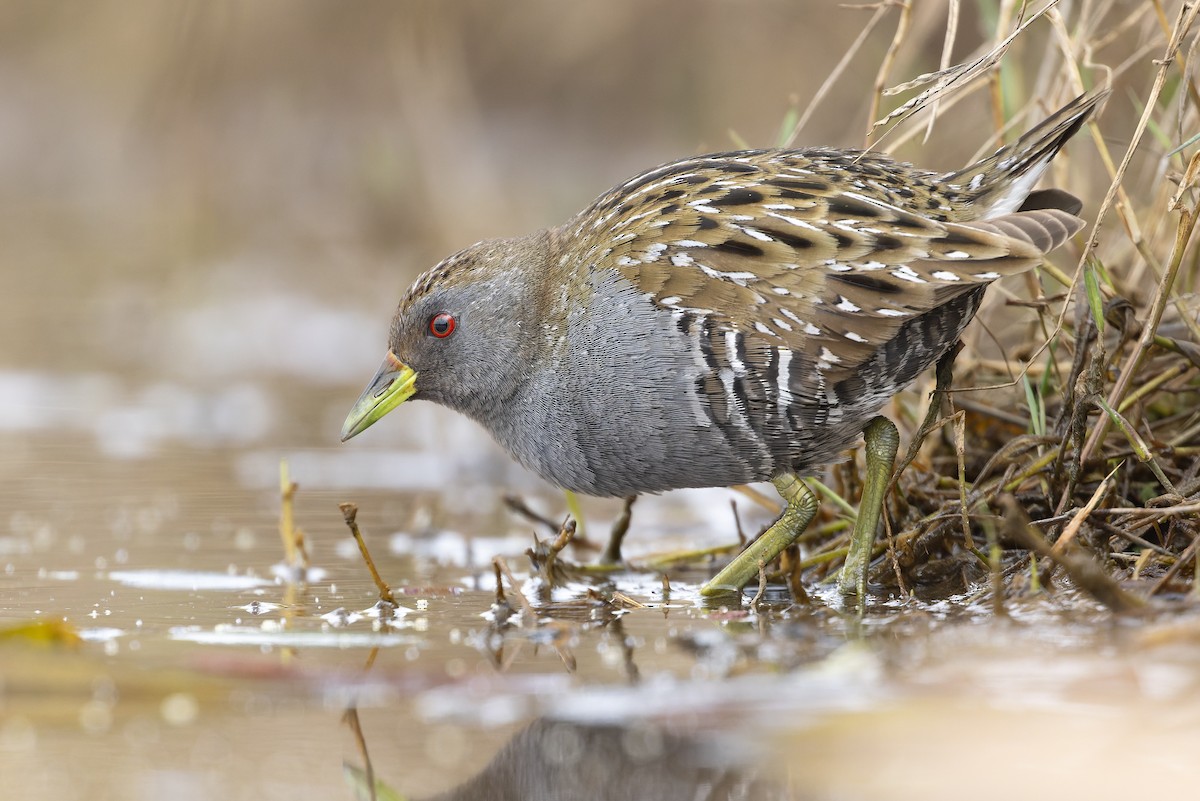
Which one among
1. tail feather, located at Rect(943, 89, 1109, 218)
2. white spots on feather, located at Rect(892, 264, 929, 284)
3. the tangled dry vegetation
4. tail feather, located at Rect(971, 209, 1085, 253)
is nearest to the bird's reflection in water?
the tangled dry vegetation

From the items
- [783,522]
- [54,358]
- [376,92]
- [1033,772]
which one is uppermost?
[376,92]

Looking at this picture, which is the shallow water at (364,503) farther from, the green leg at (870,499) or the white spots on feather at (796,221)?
the white spots on feather at (796,221)

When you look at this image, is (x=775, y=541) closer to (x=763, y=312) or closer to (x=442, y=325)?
(x=763, y=312)

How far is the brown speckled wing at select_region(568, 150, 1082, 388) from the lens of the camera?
395cm

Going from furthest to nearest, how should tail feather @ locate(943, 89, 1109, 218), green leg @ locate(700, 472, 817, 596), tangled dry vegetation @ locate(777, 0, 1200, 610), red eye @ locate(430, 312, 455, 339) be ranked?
red eye @ locate(430, 312, 455, 339), green leg @ locate(700, 472, 817, 596), tail feather @ locate(943, 89, 1109, 218), tangled dry vegetation @ locate(777, 0, 1200, 610)

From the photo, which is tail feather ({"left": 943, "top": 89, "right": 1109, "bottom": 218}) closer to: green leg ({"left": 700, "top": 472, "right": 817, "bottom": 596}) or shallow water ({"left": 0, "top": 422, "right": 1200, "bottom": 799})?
green leg ({"left": 700, "top": 472, "right": 817, "bottom": 596})

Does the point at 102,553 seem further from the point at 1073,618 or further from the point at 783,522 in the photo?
the point at 1073,618

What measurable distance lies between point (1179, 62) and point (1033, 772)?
282cm

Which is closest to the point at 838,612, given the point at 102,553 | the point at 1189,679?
the point at 1189,679

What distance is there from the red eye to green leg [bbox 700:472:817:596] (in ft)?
3.75

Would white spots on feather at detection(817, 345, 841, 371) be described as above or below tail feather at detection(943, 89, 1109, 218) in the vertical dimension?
below

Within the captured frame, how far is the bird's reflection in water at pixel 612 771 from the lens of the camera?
2.58 m

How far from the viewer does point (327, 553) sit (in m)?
5.12

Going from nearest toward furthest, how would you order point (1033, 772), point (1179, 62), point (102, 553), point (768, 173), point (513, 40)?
point (1033, 772)
point (768, 173)
point (1179, 62)
point (102, 553)
point (513, 40)
